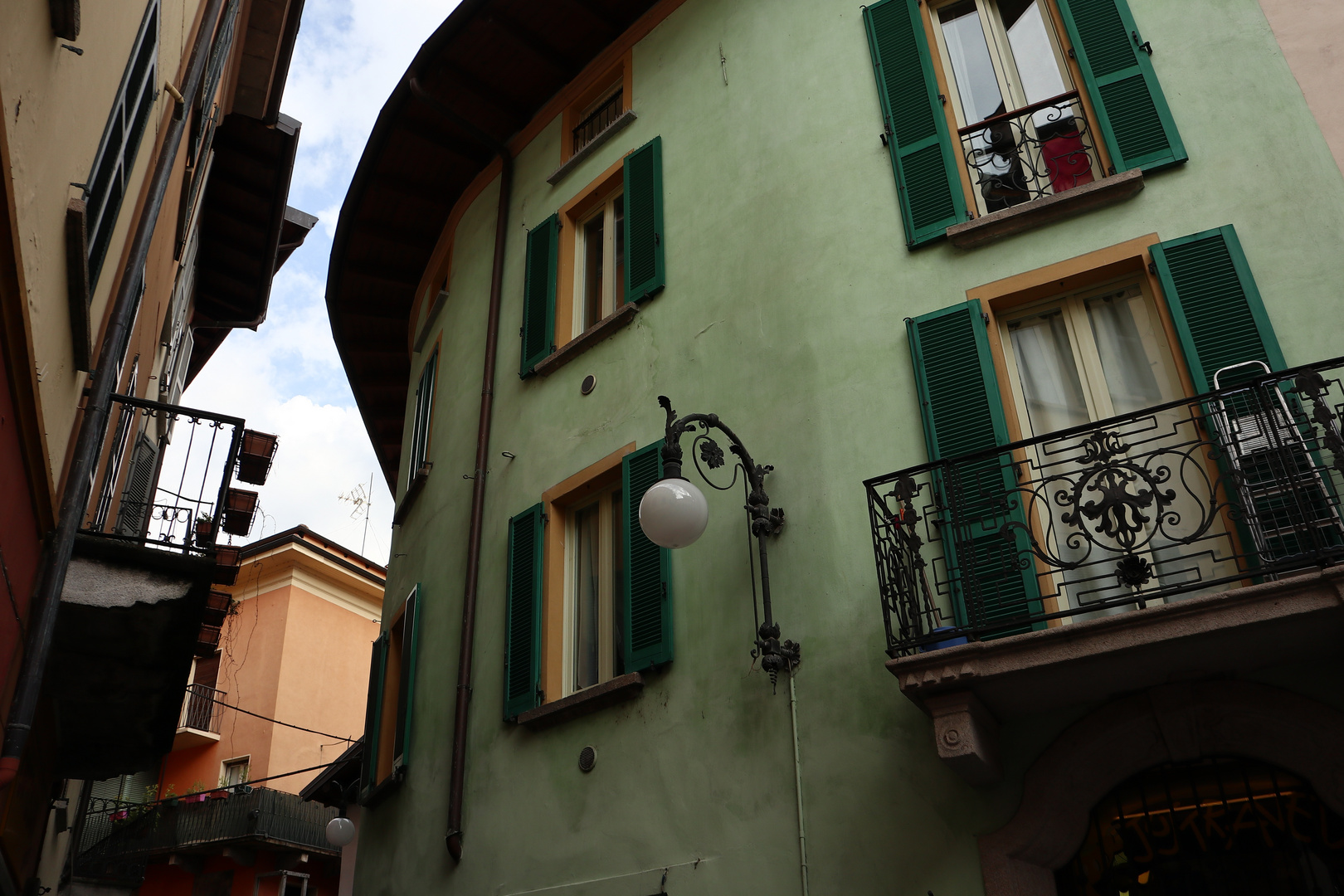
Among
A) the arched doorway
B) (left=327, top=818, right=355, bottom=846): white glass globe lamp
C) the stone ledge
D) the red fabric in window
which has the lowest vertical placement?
the arched doorway

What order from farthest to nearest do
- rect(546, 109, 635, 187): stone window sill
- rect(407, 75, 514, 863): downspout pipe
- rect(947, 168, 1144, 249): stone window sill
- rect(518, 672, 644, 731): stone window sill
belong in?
rect(546, 109, 635, 187): stone window sill < rect(407, 75, 514, 863): downspout pipe < rect(518, 672, 644, 731): stone window sill < rect(947, 168, 1144, 249): stone window sill

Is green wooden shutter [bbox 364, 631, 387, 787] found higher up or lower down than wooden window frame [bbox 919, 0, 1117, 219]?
lower down

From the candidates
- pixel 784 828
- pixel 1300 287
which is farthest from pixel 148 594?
pixel 1300 287

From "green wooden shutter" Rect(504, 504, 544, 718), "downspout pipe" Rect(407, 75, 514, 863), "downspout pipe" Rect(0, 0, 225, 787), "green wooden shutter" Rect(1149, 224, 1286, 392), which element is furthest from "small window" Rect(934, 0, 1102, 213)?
"downspout pipe" Rect(0, 0, 225, 787)

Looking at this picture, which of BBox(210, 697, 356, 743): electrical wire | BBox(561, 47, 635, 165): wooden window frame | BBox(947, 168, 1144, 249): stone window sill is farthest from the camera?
BBox(210, 697, 356, 743): electrical wire

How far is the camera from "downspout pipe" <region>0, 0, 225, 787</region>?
6148mm

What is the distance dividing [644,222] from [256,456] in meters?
3.91

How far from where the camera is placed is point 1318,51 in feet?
23.1

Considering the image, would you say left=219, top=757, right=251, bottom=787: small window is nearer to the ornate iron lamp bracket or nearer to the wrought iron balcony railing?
the ornate iron lamp bracket

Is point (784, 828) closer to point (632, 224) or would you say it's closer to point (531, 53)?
point (632, 224)

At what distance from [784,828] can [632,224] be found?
556 centimetres

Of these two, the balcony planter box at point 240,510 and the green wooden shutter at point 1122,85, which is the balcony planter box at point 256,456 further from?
the green wooden shutter at point 1122,85

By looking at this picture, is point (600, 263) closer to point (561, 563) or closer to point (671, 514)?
point (561, 563)

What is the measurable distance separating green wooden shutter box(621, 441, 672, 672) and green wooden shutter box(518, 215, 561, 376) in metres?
2.18
